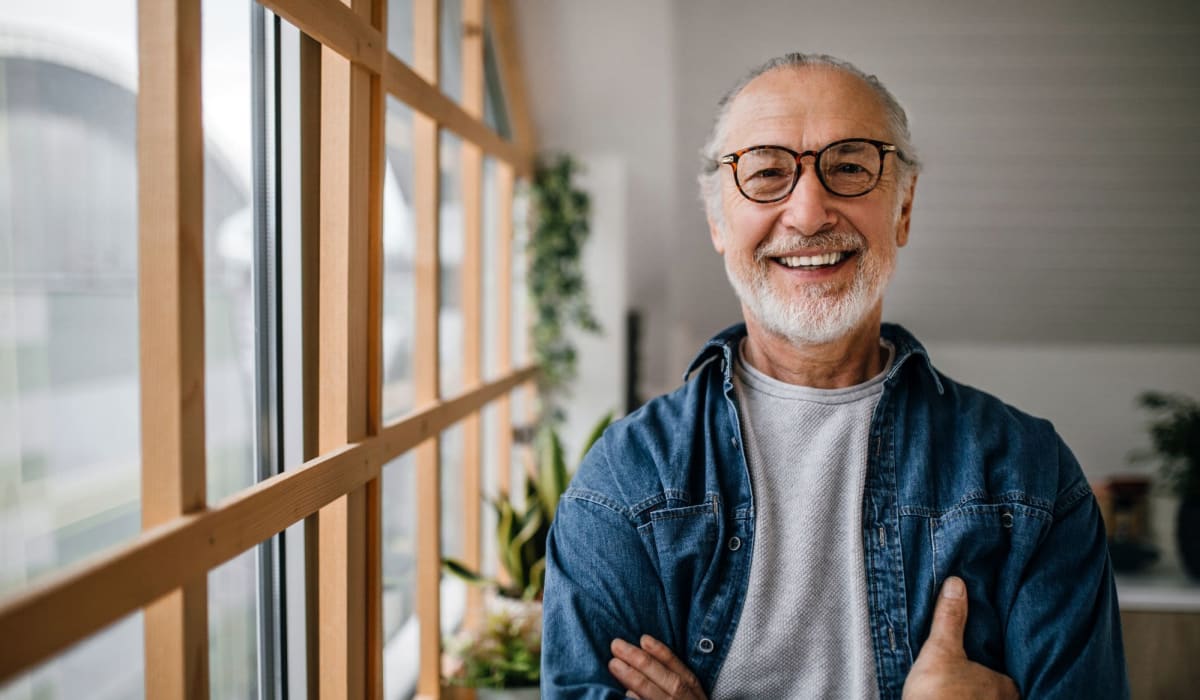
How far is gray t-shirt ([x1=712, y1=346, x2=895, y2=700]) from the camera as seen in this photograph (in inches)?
51.7

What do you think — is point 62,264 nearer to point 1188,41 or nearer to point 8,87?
point 8,87

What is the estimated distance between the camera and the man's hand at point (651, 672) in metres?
1.27

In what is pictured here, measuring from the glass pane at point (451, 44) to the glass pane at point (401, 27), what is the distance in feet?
2.15

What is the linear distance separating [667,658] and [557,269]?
2.83 metres

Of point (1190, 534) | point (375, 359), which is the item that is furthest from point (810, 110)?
point (1190, 534)

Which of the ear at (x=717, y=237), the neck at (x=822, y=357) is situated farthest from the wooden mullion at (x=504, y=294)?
the neck at (x=822, y=357)

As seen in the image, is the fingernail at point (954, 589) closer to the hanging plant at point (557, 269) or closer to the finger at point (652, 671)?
the finger at point (652, 671)

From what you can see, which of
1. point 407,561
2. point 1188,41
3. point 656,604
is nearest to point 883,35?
point 1188,41

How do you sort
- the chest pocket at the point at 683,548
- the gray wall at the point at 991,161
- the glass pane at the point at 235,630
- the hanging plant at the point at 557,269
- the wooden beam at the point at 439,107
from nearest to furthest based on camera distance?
the chest pocket at the point at 683,548 → the glass pane at the point at 235,630 → the wooden beam at the point at 439,107 → the gray wall at the point at 991,161 → the hanging plant at the point at 557,269

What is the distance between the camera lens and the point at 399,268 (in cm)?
Answer: 259

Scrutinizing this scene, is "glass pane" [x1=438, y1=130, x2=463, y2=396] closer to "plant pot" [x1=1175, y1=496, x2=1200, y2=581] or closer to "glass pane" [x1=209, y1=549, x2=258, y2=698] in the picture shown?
Answer: "glass pane" [x1=209, y1=549, x2=258, y2=698]

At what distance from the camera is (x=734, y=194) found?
146 centimetres

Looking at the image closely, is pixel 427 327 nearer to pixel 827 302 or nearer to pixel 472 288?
pixel 472 288

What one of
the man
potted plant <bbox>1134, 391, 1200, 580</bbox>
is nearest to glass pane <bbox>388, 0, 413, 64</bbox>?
the man
